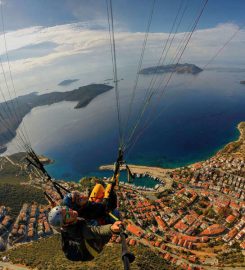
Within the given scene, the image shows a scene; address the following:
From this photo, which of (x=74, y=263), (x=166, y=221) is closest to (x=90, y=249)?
(x=74, y=263)

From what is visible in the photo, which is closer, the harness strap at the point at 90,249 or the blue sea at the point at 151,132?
the harness strap at the point at 90,249

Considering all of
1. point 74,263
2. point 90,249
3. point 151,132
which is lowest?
point 74,263

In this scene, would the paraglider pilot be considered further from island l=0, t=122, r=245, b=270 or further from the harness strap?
island l=0, t=122, r=245, b=270

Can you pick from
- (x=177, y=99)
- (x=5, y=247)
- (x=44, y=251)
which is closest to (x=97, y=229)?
(x=44, y=251)

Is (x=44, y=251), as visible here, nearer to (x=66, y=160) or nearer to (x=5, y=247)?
(x=5, y=247)

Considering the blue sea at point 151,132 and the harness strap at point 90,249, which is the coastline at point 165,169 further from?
the harness strap at point 90,249

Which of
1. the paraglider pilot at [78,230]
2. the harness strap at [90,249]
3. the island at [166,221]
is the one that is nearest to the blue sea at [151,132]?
the island at [166,221]

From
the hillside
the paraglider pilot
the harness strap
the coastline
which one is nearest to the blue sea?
the coastline

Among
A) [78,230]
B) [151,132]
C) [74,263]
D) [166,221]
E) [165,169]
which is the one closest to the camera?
[78,230]

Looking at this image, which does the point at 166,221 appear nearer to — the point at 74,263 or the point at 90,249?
the point at 74,263
